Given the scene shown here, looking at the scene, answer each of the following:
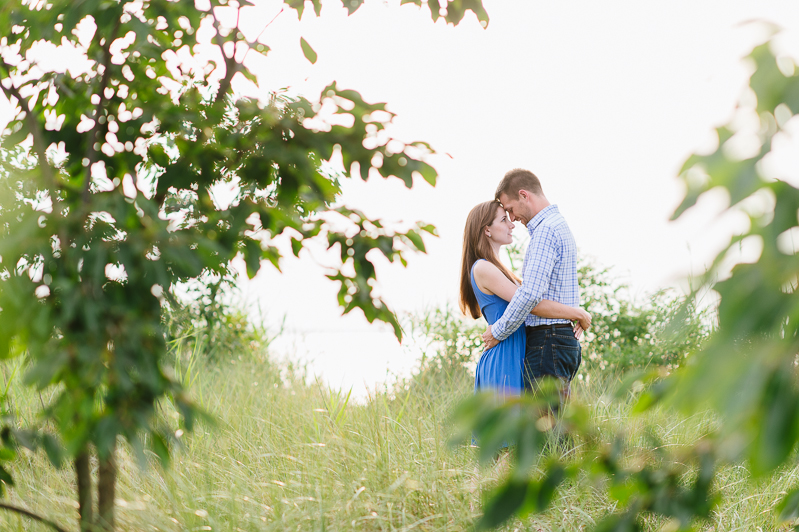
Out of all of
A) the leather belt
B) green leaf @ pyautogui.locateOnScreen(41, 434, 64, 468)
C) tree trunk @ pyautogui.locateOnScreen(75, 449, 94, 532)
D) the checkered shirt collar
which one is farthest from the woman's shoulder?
green leaf @ pyautogui.locateOnScreen(41, 434, 64, 468)

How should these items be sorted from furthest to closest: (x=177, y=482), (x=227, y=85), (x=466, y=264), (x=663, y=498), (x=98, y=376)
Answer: (x=466, y=264), (x=177, y=482), (x=227, y=85), (x=98, y=376), (x=663, y=498)

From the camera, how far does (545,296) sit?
3332 mm

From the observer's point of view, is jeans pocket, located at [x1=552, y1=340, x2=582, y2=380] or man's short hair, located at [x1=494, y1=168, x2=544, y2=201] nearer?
jeans pocket, located at [x1=552, y1=340, x2=582, y2=380]

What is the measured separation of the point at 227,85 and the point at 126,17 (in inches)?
14.1

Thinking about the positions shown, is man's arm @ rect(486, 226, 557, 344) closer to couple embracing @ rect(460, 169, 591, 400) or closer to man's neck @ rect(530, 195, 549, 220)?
couple embracing @ rect(460, 169, 591, 400)

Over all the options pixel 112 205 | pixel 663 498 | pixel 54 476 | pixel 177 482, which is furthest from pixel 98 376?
pixel 54 476

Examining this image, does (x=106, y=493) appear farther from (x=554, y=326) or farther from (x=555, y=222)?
(x=555, y=222)

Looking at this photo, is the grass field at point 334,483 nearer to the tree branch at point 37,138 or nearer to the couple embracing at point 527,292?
the couple embracing at point 527,292

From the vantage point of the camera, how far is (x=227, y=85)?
1.64 m

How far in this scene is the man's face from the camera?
3.50 m

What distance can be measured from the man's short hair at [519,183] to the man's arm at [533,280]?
1.04 ft

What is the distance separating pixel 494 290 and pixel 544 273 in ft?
1.31

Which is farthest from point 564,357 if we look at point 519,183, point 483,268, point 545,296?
point 519,183

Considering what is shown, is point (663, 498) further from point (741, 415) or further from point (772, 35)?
point (772, 35)
